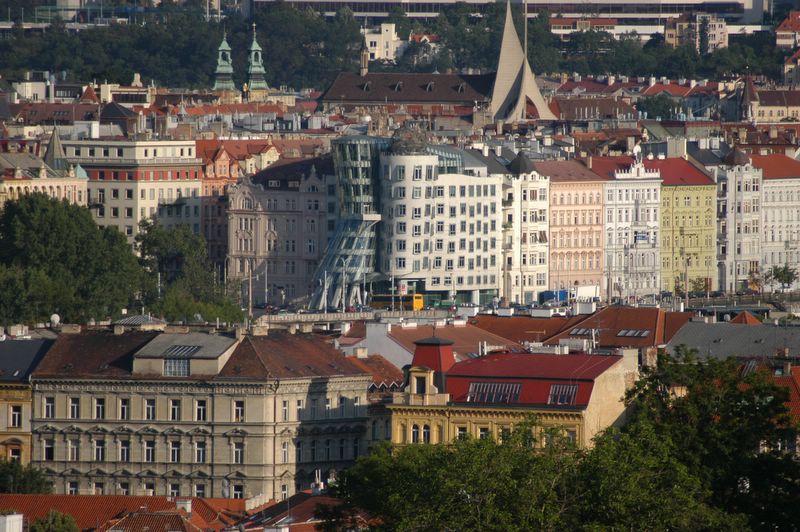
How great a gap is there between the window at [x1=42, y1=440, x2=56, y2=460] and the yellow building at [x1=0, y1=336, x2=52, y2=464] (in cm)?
36

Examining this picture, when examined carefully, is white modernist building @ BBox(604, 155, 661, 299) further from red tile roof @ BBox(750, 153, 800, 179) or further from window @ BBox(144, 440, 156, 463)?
window @ BBox(144, 440, 156, 463)

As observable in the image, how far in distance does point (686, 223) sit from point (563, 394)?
79.2m

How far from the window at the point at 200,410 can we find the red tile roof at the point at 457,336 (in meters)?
7.83

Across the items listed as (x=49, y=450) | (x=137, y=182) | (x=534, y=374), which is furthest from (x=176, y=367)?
(x=137, y=182)

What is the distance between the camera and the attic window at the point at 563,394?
7225 centimetres

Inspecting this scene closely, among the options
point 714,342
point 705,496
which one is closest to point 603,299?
point 714,342

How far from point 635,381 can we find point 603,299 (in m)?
66.7

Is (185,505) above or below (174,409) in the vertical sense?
below

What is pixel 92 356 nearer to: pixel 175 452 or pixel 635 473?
pixel 175 452

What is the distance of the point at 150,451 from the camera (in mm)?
78688

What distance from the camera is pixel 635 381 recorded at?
71000 mm

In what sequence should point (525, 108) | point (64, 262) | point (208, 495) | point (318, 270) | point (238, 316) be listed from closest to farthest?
point (208, 495) → point (238, 316) → point (64, 262) → point (318, 270) → point (525, 108)

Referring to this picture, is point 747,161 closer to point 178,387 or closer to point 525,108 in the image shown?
point 525,108

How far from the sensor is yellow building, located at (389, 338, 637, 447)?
7200 centimetres
